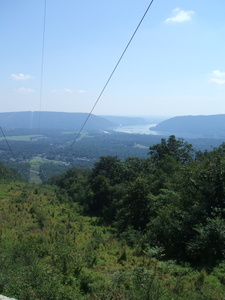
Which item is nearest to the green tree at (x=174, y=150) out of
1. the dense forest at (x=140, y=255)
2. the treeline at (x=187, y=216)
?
the treeline at (x=187, y=216)

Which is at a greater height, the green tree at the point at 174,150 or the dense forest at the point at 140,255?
the green tree at the point at 174,150

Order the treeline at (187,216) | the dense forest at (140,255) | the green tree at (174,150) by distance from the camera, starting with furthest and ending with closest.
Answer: the green tree at (174,150)
the treeline at (187,216)
the dense forest at (140,255)

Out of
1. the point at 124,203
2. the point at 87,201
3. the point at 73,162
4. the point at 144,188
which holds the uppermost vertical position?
the point at 144,188

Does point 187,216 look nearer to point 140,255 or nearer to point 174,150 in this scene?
point 140,255

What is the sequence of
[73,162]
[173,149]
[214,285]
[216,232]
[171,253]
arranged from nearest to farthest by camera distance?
[214,285]
[216,232]
[171,253]
[173,149]
[73,162]

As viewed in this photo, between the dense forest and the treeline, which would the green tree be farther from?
the dense forest

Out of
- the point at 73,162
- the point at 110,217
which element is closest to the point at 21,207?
the point at 110,217

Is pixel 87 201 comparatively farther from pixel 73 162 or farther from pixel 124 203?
pixel 73 162

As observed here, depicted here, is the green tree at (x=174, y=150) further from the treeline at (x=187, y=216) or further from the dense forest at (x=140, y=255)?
the dense forest at (x=140, y=255)

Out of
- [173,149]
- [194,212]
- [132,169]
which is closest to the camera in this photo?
[194,212]

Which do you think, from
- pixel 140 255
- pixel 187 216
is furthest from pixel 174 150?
pixel 140 255

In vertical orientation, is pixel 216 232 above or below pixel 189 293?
above
